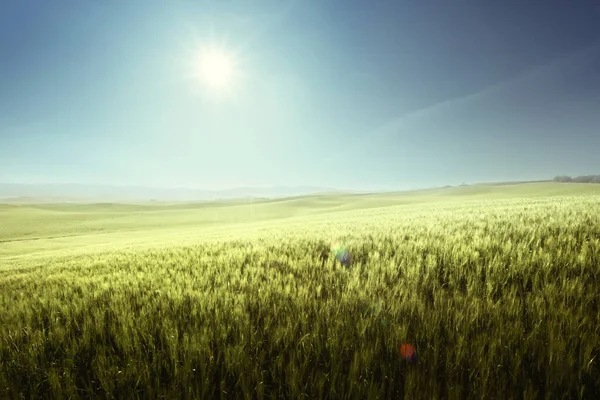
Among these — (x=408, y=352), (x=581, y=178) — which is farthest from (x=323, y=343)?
(x=581, y=178)

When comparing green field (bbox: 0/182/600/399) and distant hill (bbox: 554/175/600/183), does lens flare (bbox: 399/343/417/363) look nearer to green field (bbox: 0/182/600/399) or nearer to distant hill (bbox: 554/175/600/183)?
green field (bbox: 0/182/600/399)

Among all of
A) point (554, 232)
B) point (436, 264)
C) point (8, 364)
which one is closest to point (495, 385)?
point (436, 264)

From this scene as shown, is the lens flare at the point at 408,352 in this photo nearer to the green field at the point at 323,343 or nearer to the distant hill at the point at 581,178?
the green field at the point at 323,343

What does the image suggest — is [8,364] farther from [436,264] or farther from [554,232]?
[554,232]

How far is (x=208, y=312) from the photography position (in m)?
2.60

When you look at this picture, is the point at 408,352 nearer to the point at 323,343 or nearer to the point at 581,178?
the point at 323,343

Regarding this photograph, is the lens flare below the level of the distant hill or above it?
below

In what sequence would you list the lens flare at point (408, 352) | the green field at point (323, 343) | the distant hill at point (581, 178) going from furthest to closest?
the distant hill at point (581, 178) < the lens flare at point (408, 352) < the green field at point (323, 343)

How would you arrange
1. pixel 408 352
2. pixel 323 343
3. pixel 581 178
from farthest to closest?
pixel 581 178 < pixel 323 343 < pixel 408 352

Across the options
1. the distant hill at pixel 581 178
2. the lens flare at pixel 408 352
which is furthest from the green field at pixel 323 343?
the distant hill at pixel 581 178

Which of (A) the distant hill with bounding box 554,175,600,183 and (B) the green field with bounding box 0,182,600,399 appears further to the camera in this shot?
(A) the distant hill with bounding box 554,175,600,183

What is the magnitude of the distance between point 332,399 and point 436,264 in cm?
305

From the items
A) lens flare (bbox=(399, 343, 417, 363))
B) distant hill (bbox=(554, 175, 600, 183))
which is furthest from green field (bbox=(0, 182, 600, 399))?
distant hill (bbox=(554, 175, 600, 183))

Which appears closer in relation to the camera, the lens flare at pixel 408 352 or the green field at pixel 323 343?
the green field at pixel 323 343
